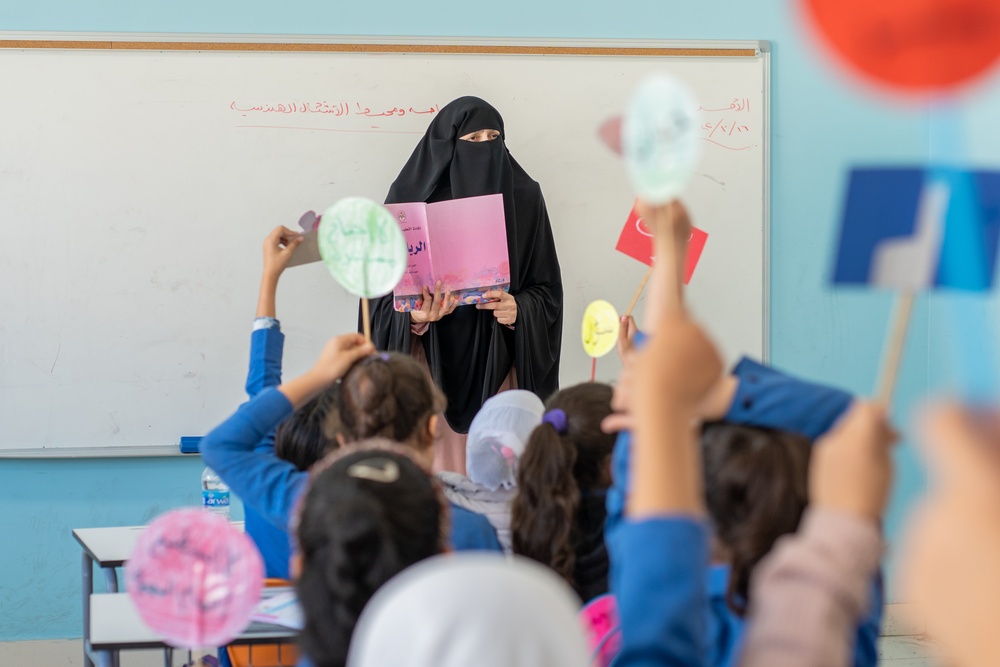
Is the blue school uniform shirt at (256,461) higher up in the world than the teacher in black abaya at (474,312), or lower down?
lower down

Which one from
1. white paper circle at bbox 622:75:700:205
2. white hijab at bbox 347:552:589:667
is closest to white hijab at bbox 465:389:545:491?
white paper circle at bbox 622:75:700:205

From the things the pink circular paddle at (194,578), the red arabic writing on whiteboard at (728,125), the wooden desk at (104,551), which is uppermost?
the red arabic writing on whiteboard at (728,125)

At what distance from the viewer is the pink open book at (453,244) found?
8.53 ft

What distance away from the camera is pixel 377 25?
3.45 meters

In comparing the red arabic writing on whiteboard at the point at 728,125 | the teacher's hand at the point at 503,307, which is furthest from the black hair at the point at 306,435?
the red arabic writing on whiteboard at the point at 728,125

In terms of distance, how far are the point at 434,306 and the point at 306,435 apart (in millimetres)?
893

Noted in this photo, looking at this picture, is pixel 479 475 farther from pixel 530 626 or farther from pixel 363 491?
pixel 530 626

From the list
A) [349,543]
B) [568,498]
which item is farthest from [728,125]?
[349,543]

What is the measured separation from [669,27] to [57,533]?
2.74 metres

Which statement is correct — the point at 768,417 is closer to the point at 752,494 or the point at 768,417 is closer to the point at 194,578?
the point at 752,494

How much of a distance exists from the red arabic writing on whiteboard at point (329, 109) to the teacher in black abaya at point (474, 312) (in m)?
0.30

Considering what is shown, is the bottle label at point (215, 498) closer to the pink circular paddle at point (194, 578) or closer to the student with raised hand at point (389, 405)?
the student with raised hand at point (389, 405)

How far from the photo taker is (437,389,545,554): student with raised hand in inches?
69.7

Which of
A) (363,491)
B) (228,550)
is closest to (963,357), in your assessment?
(363,491)
